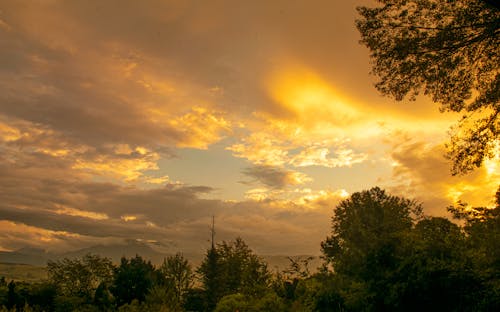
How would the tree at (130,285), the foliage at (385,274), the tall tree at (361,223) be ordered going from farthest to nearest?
the tree at (130,285) < the tall tree at (361,223) < the foliage at (385,274)

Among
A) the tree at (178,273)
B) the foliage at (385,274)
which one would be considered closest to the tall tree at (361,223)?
the foliage at (385,274)

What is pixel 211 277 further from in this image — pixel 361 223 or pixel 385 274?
pixel 385 274

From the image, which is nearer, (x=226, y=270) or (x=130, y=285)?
(x=130, y=285)

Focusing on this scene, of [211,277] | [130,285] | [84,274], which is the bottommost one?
[130,285]

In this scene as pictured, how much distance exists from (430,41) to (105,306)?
59.5 meters

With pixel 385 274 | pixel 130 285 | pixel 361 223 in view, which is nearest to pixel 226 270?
pixel 130 285

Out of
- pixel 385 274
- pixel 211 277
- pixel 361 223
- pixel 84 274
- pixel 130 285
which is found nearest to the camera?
pixel 385 274

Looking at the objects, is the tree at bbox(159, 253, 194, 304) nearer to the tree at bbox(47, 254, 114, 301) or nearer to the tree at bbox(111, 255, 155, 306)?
the tree at bbox(47, 254, 114, 301)

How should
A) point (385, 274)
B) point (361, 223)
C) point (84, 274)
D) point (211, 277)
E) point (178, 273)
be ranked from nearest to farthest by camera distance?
1. point (385, 274)
2. point (361, 223)
3. point (84, 274)
4. point (211, 277)
5. point (178, 273)

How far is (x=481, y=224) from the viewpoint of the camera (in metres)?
→ 27.2

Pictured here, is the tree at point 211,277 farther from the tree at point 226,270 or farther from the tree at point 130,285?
the tree at point 130,285

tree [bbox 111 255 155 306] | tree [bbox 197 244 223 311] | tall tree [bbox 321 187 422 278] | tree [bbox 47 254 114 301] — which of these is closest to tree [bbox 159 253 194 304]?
tree [bbox 197 244 223 311]

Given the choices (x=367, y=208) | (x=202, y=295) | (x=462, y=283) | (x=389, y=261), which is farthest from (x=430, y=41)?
(x=202, y=295)

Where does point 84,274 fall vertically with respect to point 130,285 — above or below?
above
